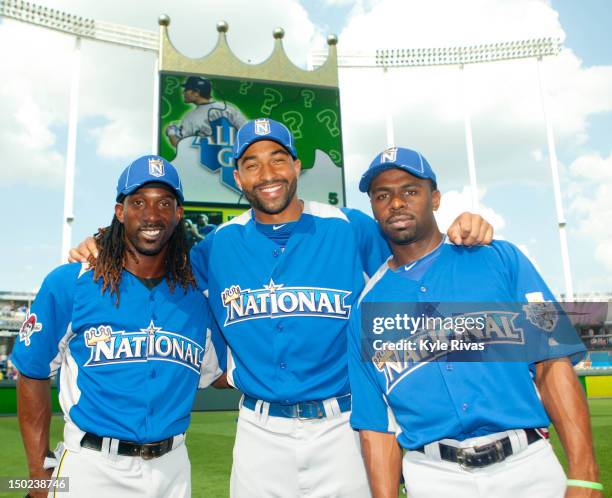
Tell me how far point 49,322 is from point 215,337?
0.93m

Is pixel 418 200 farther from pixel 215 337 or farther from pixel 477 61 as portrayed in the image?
pixel 477 61

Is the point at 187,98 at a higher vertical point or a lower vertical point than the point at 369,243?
higher

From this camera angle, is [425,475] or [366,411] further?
[366,411]

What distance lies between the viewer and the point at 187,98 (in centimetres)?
1482

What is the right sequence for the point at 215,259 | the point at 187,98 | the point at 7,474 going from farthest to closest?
the point at 187,98, the point at 7,474, the point at 215,259

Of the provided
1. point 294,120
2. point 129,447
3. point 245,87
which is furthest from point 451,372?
point 245,87

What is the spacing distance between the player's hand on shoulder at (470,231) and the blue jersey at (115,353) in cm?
152

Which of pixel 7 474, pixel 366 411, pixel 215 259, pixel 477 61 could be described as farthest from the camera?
pixel 477 61

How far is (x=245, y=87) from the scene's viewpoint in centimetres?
1570

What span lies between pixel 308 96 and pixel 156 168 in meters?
13.9

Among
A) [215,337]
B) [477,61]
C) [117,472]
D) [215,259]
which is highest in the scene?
[477,61]

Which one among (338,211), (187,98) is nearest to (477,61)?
(187,98)

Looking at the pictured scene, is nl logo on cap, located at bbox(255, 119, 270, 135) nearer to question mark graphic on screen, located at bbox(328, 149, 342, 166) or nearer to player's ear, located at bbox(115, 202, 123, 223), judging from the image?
player's ear, located at bbox(115, 202, 123, 223)

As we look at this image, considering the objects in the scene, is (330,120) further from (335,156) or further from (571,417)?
(571,417)
